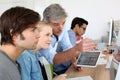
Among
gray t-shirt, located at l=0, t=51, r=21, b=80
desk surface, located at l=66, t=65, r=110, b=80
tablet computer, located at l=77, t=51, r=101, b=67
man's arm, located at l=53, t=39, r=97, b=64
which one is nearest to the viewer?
gray t-shirt, located at l=0, t=51, r=21, b=80

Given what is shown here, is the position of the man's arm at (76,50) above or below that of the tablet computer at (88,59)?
above

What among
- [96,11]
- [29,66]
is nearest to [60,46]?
[29,66]

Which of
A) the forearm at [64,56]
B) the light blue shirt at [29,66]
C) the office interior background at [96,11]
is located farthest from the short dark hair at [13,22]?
the office interior background at [96,11]

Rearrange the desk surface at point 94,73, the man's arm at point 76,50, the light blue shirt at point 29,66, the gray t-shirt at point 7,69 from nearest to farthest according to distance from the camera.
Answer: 1. the gray t-shirt at point 7,69
2. the light blue shirt at point 29,66
3. the man's arm at point 76,50
4. the desk surface at point 94,73

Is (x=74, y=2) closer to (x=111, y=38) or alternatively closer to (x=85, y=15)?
(x=85, y=15)

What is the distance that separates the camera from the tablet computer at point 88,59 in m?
1.97

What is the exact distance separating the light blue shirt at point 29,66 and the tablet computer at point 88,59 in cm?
56

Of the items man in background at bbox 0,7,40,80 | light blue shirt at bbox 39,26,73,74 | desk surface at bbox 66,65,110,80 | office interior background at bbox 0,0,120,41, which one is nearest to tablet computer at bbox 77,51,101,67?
desk surface at bbox 66,65,110,80

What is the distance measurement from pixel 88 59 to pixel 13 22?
107cm

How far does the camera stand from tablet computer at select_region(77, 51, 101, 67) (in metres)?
1.97

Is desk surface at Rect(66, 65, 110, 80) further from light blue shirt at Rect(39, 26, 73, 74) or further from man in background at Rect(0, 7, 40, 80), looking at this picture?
man in background at Rect(0, 7, 40, 80)

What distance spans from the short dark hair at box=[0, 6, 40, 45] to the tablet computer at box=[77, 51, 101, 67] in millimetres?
935

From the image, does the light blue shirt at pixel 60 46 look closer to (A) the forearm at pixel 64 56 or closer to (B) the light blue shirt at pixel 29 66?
(A) the forearm at pixel 64 56

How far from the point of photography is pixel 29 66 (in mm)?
1478
